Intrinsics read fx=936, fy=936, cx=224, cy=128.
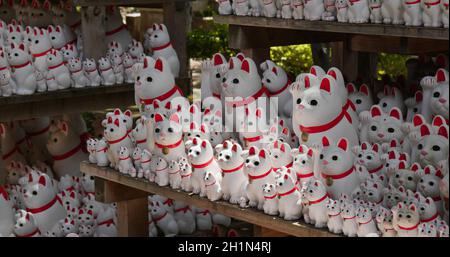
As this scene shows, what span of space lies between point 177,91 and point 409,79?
1625 mm

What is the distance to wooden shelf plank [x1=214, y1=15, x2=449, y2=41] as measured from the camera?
452 centimetres

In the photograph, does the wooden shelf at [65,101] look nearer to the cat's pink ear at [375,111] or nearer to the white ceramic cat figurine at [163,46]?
the white ceramic cat figurine at [163,46]

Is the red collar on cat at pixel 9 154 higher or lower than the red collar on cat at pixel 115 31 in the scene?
lower

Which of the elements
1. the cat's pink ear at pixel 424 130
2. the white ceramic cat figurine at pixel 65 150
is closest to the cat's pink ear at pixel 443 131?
the cat's pink ear at pixel 424 130

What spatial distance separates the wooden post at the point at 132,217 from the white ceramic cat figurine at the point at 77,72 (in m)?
1.36

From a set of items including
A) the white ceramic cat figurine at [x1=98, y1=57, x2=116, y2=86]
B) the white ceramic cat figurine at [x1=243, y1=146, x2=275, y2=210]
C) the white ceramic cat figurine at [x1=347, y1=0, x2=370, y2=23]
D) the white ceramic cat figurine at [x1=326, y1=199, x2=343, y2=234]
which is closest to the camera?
the white ceramic cat figurine at [x1=326, y1=199, x2=343, y2=234]

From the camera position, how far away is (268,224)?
4.76 meters

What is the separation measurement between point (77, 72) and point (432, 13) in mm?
3422

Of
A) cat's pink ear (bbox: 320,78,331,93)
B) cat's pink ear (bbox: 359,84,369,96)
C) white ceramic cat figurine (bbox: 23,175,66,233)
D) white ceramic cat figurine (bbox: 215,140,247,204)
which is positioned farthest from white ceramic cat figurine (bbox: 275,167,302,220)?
white ceramic cat figurine (bbox: 23,175,66,233)

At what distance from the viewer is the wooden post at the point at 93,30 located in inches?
289

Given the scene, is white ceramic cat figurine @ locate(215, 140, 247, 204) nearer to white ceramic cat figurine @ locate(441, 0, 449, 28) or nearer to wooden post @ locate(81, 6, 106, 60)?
white ceramic cat figurine @ locate(441, 0, 449, 28)

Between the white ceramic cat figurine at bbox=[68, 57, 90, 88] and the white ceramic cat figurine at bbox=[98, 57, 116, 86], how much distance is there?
0.17 m
